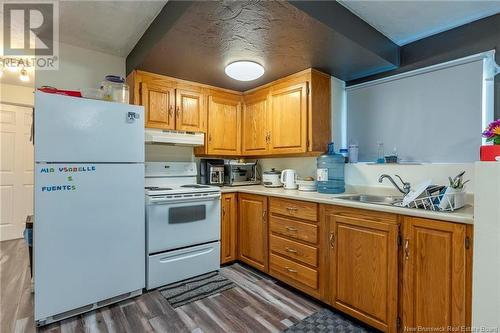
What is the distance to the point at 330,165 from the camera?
2555mm

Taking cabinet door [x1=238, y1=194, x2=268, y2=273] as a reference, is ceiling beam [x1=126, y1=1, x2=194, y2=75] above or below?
above

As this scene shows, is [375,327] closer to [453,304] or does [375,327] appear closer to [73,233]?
[453,304]

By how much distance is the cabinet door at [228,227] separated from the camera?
2764 mm

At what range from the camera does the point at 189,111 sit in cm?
287

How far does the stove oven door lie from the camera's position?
224 centimetres

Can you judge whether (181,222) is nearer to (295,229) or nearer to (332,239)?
(295,229)

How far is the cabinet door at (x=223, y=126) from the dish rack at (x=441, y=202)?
2.09 metres

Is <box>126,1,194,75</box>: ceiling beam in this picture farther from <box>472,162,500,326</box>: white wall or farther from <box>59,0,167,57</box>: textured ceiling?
<box>472,162,500,326</box>: white wall

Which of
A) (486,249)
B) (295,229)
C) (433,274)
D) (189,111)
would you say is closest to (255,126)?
(189,111)

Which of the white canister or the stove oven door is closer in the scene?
the stove oven door

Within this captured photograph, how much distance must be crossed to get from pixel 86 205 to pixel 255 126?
1989 millimetres

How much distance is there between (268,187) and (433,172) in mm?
1587

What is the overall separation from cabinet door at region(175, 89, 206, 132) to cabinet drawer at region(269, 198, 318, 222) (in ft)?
4.18

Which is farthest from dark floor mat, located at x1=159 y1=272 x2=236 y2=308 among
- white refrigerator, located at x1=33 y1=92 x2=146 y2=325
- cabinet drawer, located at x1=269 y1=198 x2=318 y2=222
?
cabinet drawer, located at x1=269 y1=198 x2=318 y2=222
